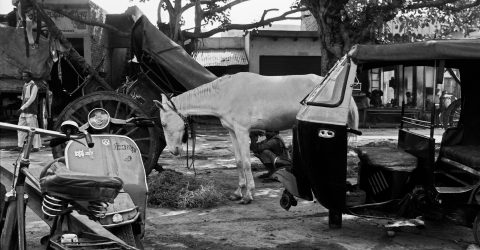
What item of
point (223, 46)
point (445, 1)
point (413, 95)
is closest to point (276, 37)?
point (223, 46)

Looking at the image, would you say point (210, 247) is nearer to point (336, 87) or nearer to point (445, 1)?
point (336, 87)

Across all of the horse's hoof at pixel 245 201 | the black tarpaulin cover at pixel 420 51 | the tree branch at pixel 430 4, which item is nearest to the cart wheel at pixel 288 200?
the horse's hoof at pixel 245 201

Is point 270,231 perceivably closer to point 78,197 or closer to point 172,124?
point 172,124

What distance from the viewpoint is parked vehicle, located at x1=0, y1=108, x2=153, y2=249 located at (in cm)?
299

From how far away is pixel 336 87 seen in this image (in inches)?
208

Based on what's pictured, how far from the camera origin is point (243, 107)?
285 inches

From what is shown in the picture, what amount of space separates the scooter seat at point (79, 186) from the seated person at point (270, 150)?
5.18 m

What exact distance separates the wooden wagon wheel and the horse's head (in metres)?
0.37

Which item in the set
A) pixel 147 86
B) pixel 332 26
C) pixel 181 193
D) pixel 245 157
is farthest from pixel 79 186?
pixel 332 26

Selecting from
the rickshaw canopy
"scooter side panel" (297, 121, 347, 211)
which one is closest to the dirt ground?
"scooter side panel" (297, 121, 347, 211)

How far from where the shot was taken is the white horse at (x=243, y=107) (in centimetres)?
721

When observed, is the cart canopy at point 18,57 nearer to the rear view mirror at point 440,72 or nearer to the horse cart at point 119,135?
the horse cart at point 119,135

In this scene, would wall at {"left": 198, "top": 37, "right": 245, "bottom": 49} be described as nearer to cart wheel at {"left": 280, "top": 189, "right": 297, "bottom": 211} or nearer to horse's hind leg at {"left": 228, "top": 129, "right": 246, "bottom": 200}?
horse's hind leg at {"left": 228, "top": 129, "right": 246, "bottom": 200}

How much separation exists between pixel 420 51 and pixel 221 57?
19289mm
